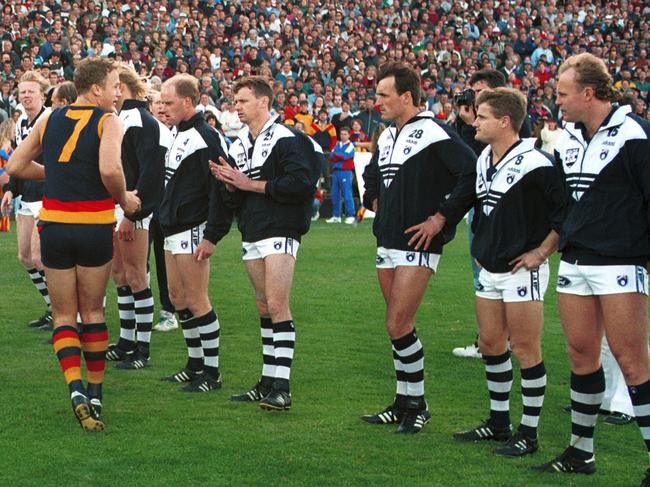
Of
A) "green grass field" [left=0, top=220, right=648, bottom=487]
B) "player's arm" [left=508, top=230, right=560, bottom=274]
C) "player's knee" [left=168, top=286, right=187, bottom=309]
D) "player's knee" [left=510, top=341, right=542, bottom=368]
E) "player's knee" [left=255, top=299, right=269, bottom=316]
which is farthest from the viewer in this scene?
"player's knee" [left=168, top=286, right=187, bottom=309]

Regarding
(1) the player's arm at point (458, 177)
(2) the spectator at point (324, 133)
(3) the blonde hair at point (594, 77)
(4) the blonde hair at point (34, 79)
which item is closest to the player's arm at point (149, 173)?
(4) the blonde hair at point (34, 79)

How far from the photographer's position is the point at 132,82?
27.4ft

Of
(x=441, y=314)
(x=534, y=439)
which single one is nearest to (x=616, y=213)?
(x=534, y=439)

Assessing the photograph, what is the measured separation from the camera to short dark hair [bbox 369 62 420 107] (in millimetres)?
6582

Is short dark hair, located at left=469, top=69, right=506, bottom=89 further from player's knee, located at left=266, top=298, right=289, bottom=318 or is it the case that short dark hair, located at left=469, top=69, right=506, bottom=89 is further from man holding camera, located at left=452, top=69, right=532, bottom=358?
player's knee, located at left=266, top=298, right=289, bottom=318

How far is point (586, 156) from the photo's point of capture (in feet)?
17.6

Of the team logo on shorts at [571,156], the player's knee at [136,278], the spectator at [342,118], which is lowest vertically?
the player's knee at [136,278]

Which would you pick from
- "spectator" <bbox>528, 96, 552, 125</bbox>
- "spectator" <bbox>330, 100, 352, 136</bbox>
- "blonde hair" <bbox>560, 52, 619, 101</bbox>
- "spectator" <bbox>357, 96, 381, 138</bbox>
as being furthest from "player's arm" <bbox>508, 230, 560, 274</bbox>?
"spectator" <bbox>357, 96, 381, 138</bbox>

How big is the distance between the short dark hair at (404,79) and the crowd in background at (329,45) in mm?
13609

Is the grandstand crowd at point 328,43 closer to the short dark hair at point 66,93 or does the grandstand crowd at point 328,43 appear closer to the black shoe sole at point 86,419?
the short dark hair at point 66,93

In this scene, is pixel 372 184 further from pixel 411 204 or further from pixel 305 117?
pixel 305 117

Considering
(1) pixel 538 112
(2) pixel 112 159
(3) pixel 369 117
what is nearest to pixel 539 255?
(2) pixel 112 159

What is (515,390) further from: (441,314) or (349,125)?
(349,125)

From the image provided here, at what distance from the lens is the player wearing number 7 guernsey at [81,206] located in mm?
6398
